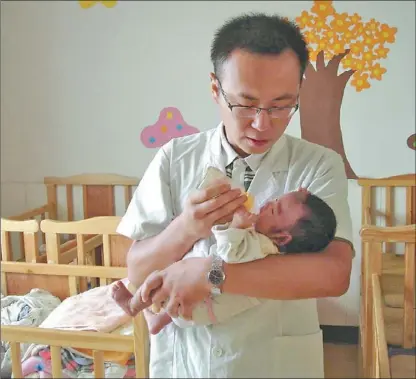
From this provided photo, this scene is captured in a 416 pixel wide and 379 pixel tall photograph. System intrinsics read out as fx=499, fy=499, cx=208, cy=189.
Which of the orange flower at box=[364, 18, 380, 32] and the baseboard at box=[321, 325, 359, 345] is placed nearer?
the baseboard at box=[321, 325, 359, 345]

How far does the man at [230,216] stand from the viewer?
20.6 inches

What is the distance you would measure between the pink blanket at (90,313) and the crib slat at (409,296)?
445mm

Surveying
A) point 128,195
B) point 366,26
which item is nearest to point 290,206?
point 128,195

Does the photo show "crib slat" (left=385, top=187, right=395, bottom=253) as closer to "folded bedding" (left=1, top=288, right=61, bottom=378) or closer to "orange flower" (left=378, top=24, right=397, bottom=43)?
Answer: "orange flower" (left=378, top=24, right=397, bottom=43)

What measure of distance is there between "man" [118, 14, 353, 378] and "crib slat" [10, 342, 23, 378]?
0.60ft

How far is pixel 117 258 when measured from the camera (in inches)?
25.8

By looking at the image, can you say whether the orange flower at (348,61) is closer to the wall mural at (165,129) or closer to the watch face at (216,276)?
the wall mural at (165,129)

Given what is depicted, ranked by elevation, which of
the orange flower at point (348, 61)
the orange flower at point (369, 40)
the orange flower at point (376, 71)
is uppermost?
the orange flower at point (369, 40)

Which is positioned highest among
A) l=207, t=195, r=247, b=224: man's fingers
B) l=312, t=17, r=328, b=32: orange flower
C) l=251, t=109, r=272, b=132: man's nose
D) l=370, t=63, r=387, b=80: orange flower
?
l=312, t=17, r=328, b=32: orange flower

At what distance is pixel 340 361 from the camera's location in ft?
1.96

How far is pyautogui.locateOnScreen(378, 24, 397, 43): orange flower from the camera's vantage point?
0.73 metres

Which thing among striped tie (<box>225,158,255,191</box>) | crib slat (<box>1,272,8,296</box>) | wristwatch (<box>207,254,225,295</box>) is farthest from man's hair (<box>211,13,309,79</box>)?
crib slat (<box>1,272,8,296</box>)

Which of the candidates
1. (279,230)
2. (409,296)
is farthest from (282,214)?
(409,296)

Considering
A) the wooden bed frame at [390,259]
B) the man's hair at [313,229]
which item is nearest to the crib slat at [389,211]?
the wooden bed frame at [390,259]
